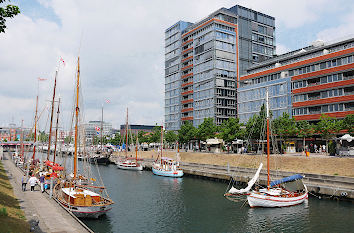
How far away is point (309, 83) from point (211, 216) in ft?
213

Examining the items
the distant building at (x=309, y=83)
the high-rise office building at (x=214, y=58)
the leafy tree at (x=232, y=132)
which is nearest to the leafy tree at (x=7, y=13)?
the leafy tree at (x=232, y=132)

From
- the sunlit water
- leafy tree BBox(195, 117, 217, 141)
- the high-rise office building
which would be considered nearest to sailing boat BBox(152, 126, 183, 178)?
the sunlit water

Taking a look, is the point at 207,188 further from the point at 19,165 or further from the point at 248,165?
the point at 19,165

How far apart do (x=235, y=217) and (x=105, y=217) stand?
14929 millimetres

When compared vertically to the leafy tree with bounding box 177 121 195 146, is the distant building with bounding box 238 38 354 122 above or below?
above

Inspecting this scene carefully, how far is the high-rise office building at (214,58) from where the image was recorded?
119 m

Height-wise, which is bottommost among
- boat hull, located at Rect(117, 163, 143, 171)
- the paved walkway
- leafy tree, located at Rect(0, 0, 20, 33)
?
boat hull, located at Rect(117, 163, 143, 171)

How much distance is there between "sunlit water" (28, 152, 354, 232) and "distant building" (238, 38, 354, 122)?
45573 millimetres

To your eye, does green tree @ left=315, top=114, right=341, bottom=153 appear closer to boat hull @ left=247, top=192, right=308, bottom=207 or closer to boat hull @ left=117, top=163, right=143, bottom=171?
boat hull @ left=247, top=192, right=308, bottom=207

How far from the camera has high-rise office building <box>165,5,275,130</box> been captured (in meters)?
119

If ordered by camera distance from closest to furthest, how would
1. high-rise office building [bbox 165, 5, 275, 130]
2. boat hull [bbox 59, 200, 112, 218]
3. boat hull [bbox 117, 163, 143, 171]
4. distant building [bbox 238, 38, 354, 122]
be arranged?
boat hull [bbox 59, 200, 112, 218], distant building [bbox 238, 38, 354, 122], boat hull [bbox 117, 163, 143, 171], high-rise office building [bbox 165, 5, 275, 130]

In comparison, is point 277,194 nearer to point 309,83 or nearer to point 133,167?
point 133,167

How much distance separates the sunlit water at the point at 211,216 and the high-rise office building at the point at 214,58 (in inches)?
3032

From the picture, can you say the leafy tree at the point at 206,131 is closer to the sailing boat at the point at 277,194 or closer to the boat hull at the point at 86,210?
the sailing boat at the point at 277,194
